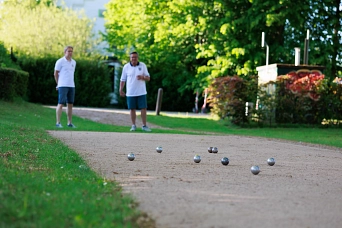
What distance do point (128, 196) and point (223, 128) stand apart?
1459cm

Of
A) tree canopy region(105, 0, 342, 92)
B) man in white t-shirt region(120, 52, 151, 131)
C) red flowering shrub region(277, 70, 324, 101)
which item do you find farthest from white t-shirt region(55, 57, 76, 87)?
tree canopy region(105, 0, 342, 92)

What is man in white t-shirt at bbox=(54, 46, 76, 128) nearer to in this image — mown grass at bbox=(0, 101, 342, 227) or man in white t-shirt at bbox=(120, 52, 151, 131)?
man in white t-shirt at bbox=(120, 52, 151, 131)

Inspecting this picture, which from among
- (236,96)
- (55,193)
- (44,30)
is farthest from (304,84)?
(44,30)

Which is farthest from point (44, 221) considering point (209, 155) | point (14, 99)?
point (14, 99)

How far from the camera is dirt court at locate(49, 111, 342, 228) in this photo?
15.5ft

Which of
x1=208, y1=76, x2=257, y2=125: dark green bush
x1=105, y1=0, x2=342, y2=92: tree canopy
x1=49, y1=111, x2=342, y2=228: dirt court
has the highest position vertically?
x1=105, y1=0, x2=342, y2=92: tree canopy

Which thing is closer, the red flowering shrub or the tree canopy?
the red flowering shrub

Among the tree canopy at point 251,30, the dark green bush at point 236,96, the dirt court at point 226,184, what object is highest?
the tree canopy at point 251,30

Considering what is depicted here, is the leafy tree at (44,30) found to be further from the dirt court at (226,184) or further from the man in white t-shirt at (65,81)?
the dirt court at (226,184)

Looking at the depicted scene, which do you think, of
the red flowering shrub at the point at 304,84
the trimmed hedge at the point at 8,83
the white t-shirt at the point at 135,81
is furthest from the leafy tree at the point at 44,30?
the white t-shirt at the point at 135,81

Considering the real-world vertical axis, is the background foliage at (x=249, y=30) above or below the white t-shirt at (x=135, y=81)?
above

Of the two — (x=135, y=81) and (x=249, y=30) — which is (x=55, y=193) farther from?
(x=249, y=30)

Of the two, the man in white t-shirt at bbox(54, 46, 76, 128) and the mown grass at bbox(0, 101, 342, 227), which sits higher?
the man in white t-shirt at bbox(54, 46, 76, 128)

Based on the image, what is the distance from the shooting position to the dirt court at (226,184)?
15.5 ft
